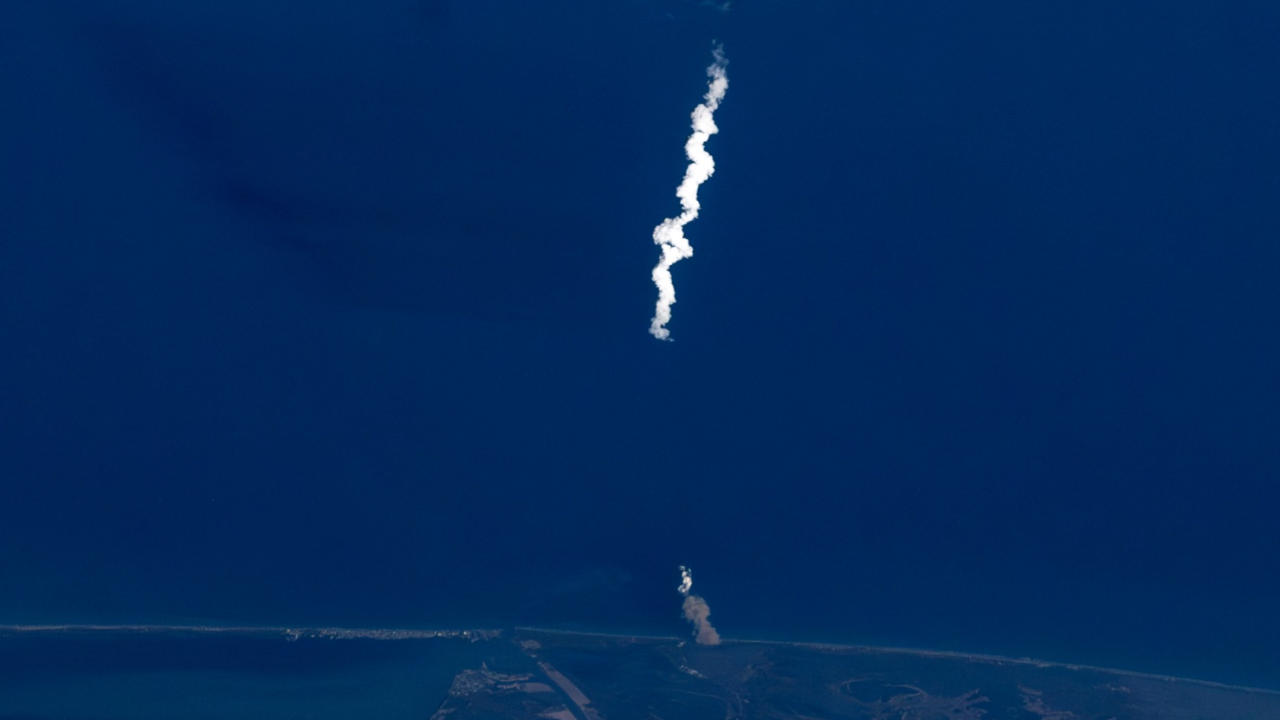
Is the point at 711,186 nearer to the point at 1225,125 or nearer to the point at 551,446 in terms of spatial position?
the point at 551,446

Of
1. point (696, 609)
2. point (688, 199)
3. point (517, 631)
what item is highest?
point (688, 199)

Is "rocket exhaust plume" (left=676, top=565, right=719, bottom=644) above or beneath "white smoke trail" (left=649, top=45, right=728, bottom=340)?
beneath

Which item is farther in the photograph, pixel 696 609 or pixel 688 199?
pixel 696 609

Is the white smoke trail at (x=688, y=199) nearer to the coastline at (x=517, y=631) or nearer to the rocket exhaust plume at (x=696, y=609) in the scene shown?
the rocket exhaust plume at (x=696, y=609)

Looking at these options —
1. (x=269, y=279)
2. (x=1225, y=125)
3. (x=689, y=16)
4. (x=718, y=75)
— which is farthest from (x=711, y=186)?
(x=1225, y=125)

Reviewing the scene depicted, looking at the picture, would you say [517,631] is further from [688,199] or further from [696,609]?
[688,199]

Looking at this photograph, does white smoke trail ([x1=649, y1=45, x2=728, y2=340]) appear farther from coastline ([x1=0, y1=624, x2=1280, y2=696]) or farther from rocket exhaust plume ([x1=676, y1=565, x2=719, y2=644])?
coastline ([x1=0, y1=624, x2=1280, y2=696])

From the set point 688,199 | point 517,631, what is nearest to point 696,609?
point 517,631
